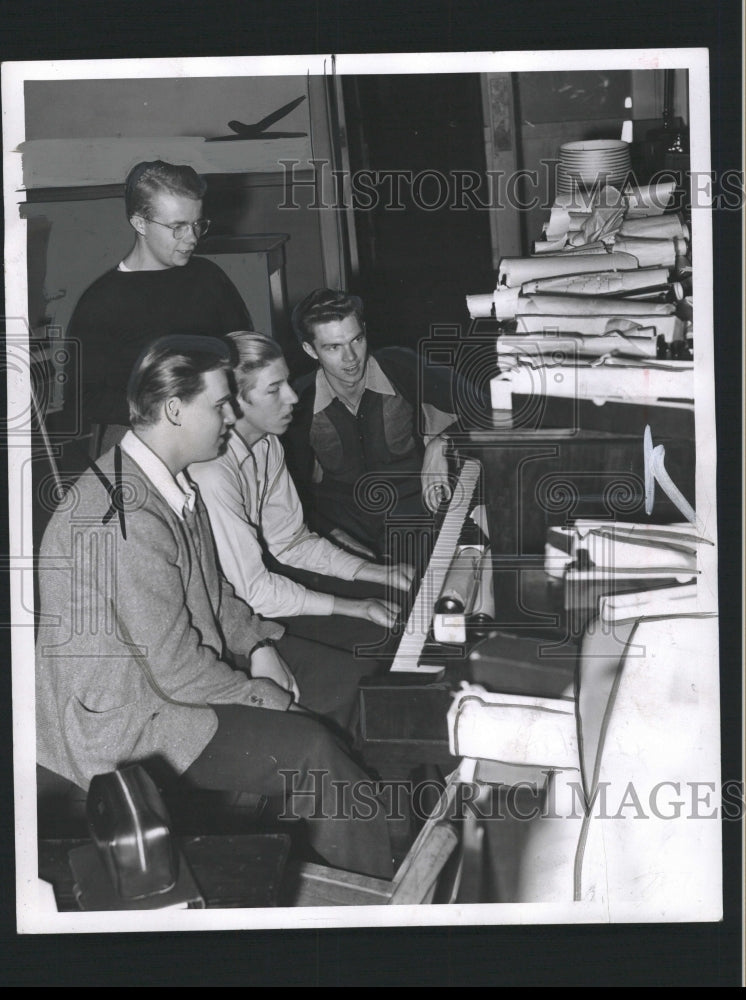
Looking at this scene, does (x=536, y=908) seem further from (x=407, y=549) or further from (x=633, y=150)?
(x=633, y=150)

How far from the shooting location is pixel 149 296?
11.4ft

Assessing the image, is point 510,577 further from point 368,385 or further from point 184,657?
point 184,657

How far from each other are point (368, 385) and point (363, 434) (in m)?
0.16

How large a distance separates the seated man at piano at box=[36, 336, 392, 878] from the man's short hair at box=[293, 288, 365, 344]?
0.81ft

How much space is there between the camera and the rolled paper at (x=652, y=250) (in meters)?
3.52

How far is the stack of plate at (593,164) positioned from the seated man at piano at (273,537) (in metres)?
1.07

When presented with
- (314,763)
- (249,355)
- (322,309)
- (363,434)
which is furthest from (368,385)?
(314,763)

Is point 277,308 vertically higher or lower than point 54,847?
higher

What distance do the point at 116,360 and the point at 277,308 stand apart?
53 centimetres

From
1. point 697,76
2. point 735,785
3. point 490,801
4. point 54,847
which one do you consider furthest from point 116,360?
point 735,785

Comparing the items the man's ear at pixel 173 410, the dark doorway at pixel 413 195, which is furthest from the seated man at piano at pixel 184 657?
the dark doorway at pixel 413 195

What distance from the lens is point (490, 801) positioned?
3496 mm

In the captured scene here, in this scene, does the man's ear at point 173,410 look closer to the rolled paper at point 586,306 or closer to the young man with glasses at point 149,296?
the young man with glasses at point 149,296

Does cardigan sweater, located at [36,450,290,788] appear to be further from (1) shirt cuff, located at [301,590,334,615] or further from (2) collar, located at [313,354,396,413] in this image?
(2) collar, located at [313,354,396,413]
